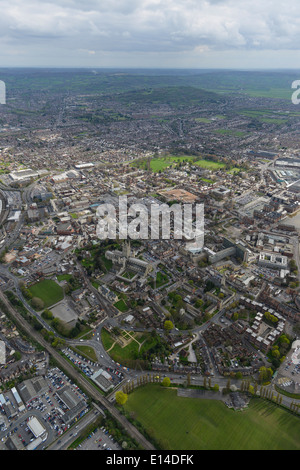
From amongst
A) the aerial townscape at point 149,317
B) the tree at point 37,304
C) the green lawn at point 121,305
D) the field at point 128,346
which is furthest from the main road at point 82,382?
the green lawn at point 121,305

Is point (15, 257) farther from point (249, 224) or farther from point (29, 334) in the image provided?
point (249, 224)

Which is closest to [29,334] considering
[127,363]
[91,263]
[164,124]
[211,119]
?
[127,363]

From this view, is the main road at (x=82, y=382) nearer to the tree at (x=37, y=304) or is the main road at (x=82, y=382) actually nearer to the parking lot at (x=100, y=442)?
the parking lot at (x=100, y=442)

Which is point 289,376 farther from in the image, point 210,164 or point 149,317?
point 210,164

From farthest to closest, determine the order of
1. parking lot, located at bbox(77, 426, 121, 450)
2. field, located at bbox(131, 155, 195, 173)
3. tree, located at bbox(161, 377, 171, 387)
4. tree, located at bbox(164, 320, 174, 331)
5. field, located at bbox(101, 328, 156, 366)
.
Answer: field, located at bbox(131, 155, 195, 173) → tree, located at bbox(164, 320, 174, 331) → field, located at bbox(101, 328, 156, 366) → tree, located at bbox(161, 377, 171, 387) → parking lot, located at bbox(77, 426, 121, 450)

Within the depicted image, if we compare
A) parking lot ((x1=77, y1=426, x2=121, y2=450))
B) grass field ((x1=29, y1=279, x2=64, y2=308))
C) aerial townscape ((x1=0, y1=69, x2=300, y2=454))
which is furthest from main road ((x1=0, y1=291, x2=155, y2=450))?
grass field ((x1=29, y1=279, x2=64, y2=308))

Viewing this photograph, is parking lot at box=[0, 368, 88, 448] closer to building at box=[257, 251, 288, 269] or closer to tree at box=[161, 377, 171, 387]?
tree at box=[161, 377, 171, 387]

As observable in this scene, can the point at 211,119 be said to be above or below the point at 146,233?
above
